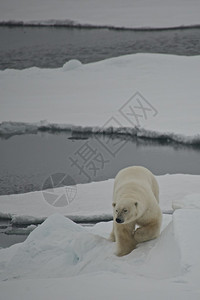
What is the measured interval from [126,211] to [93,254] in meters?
0.60

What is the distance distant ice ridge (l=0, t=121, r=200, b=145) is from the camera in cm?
1029

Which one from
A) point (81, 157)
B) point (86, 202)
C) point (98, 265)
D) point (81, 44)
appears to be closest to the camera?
point (98, 265)

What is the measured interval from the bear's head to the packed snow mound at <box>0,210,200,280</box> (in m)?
0.27

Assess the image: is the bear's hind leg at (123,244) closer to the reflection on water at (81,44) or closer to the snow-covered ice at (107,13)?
the reflection on water at (81,44)

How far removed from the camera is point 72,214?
7242 mm

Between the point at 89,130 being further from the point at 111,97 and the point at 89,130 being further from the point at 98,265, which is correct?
the point at 98,265

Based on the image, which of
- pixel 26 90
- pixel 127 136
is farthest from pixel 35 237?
pixel 26 90

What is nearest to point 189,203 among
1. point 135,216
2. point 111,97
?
point 135,216

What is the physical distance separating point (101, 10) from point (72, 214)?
1570 centimetres

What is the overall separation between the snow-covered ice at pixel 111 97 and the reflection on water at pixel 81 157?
46 cm

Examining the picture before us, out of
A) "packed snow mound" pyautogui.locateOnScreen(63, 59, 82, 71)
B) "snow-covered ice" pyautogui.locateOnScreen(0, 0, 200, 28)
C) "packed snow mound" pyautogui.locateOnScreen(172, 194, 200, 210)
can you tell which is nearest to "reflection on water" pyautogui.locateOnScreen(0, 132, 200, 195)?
"packed snow mound" pyautogui.locateOnScreen(172, 194, 200, 210)

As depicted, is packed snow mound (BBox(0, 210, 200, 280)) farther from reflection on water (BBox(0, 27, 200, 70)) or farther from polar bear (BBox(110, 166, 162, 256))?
reflection on water (BBox(0, 27, 200, 70))

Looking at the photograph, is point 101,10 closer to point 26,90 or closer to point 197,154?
point 26,90

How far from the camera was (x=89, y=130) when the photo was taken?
1114 cm
